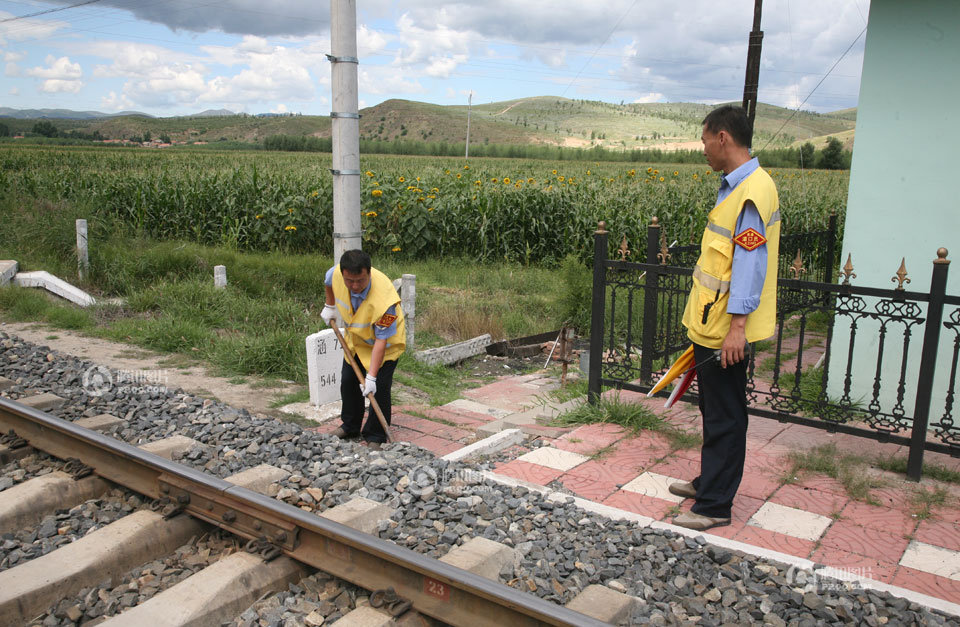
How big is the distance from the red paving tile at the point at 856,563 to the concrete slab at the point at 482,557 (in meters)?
1.62

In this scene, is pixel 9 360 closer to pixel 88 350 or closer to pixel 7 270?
pixel 88 350

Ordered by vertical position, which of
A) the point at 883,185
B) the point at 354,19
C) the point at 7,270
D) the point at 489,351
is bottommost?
the point at 489,351

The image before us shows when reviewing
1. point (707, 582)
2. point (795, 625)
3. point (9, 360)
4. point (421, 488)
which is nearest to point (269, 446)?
point (421, 488)

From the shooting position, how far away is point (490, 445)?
5312mm

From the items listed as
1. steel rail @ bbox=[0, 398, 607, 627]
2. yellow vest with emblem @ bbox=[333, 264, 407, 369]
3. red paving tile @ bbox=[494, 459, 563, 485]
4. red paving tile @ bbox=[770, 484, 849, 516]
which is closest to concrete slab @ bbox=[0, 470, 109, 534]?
steel rail @ bbox=[0, 398, 607, 627]

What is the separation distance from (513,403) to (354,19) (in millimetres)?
3708

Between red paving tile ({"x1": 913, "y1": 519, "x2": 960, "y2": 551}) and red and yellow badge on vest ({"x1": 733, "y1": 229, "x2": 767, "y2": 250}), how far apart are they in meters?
1.88

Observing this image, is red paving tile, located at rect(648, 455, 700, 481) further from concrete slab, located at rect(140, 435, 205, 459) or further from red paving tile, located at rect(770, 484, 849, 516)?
concrete slab, located at rect(140, 435, 205, 459)

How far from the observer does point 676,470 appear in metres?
4.93

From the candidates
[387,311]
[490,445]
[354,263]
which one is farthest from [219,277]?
[490,445]

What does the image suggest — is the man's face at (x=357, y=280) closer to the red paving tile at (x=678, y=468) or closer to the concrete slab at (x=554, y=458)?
the concrete slab at (x=554, y=458)

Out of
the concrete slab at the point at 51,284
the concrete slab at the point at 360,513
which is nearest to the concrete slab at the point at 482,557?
the concrete slab at the point at 360,513

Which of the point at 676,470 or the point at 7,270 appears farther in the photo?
the point at 7,270

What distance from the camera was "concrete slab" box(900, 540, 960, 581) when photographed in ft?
11.9
